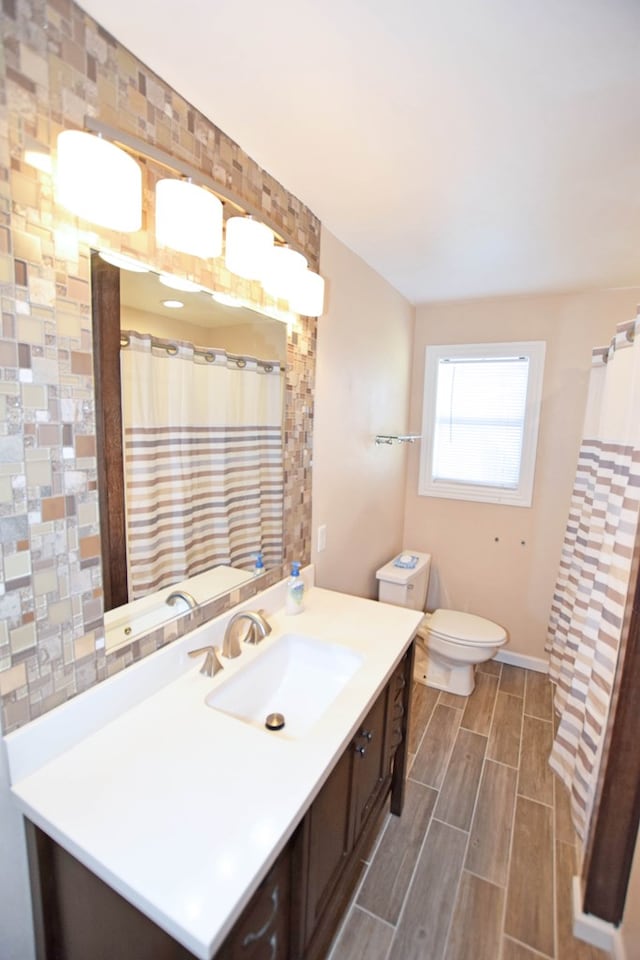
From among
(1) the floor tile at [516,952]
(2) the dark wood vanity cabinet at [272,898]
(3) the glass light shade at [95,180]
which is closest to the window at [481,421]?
→ (2) the dark wood vanity cabinet at [272,898]

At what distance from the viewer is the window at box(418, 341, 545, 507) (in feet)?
8.70

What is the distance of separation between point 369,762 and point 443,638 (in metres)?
1.23

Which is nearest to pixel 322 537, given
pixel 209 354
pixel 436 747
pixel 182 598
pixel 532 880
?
pixel 182 598

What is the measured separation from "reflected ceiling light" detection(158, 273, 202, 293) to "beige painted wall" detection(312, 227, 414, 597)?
0.70m

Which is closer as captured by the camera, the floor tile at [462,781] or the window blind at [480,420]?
the floor tile at [462,781]

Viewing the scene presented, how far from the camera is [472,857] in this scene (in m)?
1.58

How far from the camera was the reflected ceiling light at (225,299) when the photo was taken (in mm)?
1270

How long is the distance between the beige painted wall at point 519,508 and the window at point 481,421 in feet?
0.19

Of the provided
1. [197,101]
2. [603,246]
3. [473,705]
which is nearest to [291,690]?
[473,705]

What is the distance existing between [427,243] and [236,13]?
1240 millimetres

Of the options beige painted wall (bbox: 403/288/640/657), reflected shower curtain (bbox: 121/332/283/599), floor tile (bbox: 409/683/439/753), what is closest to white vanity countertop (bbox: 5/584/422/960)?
reflected shower curtain (bbox: 121/332/283/599)

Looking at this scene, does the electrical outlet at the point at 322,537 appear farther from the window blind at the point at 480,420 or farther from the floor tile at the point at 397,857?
the window blind at the point at 480,420

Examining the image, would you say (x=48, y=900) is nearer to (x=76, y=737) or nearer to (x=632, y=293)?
(x=76, y=737)

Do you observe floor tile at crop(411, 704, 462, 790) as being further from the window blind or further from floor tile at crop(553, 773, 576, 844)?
the window blind
